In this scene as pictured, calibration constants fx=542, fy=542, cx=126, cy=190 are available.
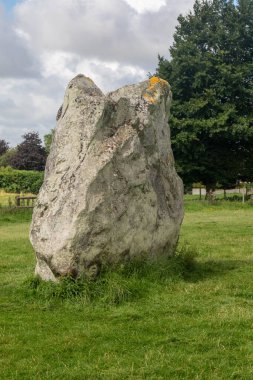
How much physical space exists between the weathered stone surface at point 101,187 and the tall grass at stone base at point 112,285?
17cm

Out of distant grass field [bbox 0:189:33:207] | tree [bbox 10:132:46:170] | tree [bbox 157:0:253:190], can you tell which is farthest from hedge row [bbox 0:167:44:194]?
tree [bbox 10:132:46:170]

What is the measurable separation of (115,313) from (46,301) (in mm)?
1272

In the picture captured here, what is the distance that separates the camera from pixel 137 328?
7430mm

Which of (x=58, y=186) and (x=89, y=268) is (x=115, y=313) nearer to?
(x=89, y=268)

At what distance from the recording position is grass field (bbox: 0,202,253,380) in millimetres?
6027

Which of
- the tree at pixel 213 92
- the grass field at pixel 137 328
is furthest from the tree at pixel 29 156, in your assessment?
the grass field at pixel 137 328

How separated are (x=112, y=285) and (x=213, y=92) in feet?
109

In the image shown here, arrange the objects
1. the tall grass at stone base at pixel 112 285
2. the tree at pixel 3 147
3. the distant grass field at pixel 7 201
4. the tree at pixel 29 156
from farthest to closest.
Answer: the tree at pixel 3 147 → the tree at pixel 29 156 → the distant grass field at pixel 7 201 → the tall grass at stone base at pixel 112 285

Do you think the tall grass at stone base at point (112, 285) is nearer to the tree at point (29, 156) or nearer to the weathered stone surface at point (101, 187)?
the weathered stone surface at point (101, 187)

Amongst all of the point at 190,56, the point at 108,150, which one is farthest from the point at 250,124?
the point at 108,150

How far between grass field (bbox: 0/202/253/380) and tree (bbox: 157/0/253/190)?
29221 millimetres

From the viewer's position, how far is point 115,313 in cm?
810

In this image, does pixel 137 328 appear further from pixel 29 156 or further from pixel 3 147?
pixel 3 147

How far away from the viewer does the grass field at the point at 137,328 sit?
6.03 m
